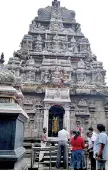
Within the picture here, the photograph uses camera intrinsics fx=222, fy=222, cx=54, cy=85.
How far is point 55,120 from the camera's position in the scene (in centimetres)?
1708

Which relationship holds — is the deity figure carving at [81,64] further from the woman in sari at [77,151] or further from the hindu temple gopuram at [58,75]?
the woman in sari at [77,151]

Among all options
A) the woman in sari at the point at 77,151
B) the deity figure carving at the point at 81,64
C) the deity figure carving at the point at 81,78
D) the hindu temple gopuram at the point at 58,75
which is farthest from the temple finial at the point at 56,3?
the woman in sari at the point at 77,151

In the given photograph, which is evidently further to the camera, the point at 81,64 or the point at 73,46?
the point at 73,46

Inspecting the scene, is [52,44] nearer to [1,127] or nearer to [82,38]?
[82,38]

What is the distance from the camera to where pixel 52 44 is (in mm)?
26781

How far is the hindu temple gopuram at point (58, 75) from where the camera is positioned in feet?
55.6

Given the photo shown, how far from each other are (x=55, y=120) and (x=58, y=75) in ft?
18.8

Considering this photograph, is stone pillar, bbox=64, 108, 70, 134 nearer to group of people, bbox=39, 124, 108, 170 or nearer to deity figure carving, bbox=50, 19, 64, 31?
group of people, bbox=39, 124, 108, 170

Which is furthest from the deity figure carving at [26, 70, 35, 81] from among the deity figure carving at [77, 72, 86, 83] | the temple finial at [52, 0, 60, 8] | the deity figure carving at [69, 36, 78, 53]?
the temple finial at [52, 0, 60, 8]

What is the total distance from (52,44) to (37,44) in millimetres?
1834

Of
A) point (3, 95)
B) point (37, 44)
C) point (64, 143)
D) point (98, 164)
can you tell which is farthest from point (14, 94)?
point (37, 44)

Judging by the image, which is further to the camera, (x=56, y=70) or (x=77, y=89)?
(x=56, y=70)

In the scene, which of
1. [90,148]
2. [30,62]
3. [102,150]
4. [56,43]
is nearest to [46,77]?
[30,62]

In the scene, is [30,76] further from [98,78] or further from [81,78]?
[98,78]
